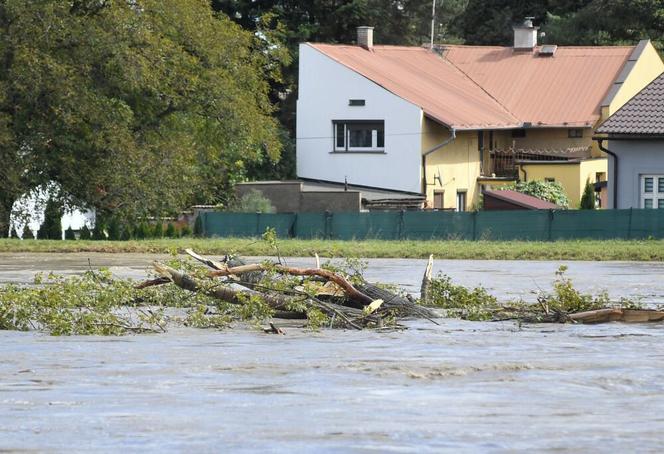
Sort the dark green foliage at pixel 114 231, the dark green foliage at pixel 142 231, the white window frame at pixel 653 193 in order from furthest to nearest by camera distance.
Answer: the dark green foliage at pixel 142 231, the dark green foliage at pixel 114 231, the white window frame at pixel 653 193

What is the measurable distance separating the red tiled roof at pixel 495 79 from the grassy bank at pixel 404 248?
16.8m

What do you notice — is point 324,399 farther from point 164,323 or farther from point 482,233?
point 482,233

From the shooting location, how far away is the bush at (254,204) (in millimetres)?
54719

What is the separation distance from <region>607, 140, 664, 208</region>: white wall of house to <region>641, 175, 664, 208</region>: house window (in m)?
0.09

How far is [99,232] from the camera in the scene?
49.4 m

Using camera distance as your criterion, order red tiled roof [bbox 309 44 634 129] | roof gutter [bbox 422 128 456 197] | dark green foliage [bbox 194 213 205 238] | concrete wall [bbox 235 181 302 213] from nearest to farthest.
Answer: dark green foliage [bbox 194 213 205 238] < concrete wall [bbox 235 181 302 213] < roof gutter [bbox 422 128 456 197] < red tiled roof [bbox 309 44 634 129]

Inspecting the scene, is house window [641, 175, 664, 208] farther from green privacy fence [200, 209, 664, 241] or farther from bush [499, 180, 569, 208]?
bush [499, 180, 569, 208]

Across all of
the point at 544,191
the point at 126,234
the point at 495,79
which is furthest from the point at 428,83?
the point at 126,234

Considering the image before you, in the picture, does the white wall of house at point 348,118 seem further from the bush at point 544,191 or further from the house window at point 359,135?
the bush at point 544,191

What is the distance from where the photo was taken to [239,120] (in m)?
46.6

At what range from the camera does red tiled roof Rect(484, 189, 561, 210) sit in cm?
→ 5194

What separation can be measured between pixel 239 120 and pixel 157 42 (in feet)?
12.7

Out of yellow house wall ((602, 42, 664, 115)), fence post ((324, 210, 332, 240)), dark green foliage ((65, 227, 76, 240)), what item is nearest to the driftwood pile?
fence post ((324, 210, 332, 240))

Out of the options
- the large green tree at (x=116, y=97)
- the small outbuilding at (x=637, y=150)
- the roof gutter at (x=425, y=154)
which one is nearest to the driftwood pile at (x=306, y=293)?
the large green tree at (x=116, y=97)
